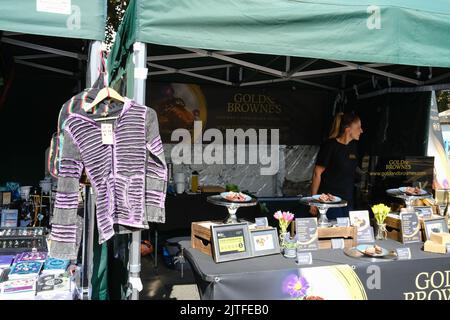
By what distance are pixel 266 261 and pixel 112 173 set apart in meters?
0.90

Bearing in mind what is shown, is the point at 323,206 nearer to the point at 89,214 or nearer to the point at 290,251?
the point at 290,251

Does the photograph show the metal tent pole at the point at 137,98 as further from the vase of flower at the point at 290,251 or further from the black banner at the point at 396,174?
the black banner at the point at 396,174

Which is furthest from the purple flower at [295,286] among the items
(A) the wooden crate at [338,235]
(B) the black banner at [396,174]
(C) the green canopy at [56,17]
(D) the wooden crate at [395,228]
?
(B) the black banner at [396,174]

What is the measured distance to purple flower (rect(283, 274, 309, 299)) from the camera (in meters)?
1.88

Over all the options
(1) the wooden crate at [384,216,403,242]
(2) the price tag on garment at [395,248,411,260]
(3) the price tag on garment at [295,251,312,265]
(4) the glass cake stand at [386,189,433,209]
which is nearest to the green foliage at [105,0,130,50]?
(4) the glass cake stand at [386,189,433,209]

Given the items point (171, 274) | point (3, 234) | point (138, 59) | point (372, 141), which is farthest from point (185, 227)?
point (138, 59)

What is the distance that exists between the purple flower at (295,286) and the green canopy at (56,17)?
61.7 inches

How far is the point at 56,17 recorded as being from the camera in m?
1.89

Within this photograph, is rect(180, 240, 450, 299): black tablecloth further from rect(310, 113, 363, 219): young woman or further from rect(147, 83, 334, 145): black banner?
rect(147, 83, 334, 145): black banner

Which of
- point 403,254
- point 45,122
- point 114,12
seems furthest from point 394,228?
point 114,12

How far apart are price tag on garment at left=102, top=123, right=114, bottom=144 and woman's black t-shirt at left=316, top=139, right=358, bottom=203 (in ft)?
6.19

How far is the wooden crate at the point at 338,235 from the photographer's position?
2.25 metres
